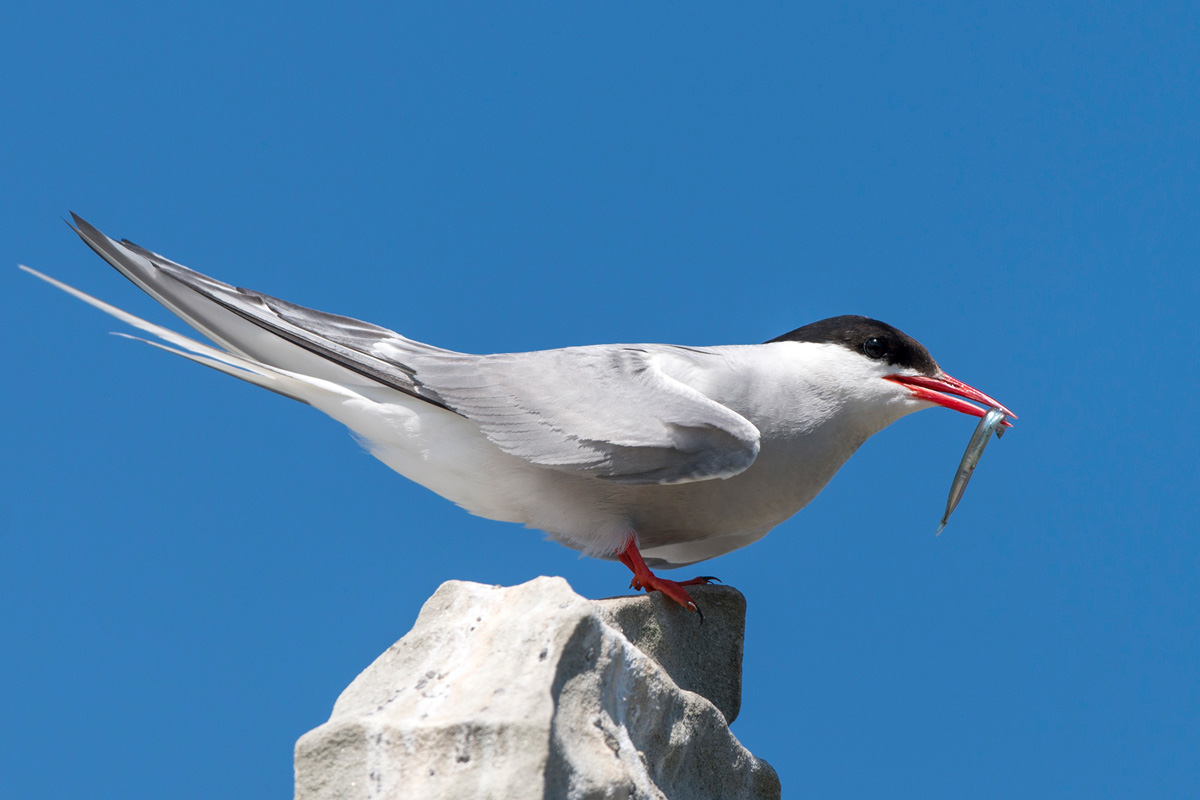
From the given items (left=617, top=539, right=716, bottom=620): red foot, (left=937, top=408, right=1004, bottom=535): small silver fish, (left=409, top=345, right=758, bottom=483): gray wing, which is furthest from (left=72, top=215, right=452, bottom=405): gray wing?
(left=937, top=408, right=1004, bottom=535): small silver fish

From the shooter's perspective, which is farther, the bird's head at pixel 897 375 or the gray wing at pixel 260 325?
the bird's head at pixel 897 375

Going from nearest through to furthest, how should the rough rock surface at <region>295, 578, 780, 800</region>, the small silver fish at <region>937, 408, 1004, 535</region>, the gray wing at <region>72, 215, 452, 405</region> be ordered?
the rough rock surface at <region>295, 578, 780, 800</region>, the gray wing at <region>72, 215, 452, 405</region>, the small silver fish at <region>937, 408, 1004, 535</region>

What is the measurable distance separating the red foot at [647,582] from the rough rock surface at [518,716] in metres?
0.19

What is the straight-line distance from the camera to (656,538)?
462cm

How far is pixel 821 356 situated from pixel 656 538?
3.66ft

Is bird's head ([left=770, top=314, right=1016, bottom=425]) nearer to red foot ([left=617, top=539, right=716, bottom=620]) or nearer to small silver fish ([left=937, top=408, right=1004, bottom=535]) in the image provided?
small silver fish ([left=937, top=408, right=1004, bottom=535])

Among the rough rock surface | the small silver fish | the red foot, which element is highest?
the small silver fish

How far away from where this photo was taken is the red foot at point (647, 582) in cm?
423

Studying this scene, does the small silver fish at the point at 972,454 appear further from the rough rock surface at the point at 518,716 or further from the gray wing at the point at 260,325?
the gray wing at the point at 260,325

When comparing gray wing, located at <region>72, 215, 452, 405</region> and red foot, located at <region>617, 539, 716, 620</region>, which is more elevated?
gray wing, located at <region>72, 215, 452, 405</region>

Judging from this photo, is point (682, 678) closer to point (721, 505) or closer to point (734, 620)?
point (734, 620)

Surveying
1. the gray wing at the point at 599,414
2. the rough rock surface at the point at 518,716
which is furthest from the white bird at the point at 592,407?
the rough rock surface at the point at 518,716

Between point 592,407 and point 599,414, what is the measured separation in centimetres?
6

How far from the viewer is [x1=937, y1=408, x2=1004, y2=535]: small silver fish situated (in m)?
4.61
